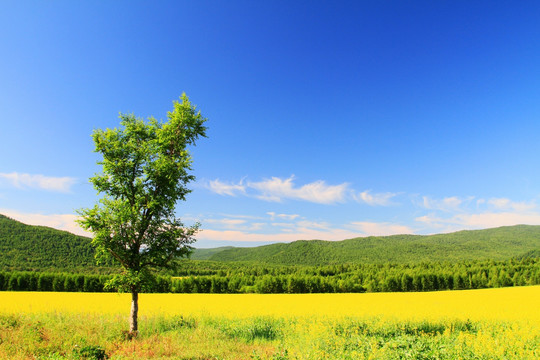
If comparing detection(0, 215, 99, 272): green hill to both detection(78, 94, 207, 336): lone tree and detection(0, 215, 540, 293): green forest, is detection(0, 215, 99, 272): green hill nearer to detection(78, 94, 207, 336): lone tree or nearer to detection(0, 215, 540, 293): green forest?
detection(0, 215, 540, 293): green forest

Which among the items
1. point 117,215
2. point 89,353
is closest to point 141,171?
point 117,215

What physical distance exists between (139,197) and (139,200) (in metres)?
0.22

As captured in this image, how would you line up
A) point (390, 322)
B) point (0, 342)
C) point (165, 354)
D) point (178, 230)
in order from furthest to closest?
1. point (390, 322)
2. point (178, 230)
3. point (0, 342)
4. point (165, 354)

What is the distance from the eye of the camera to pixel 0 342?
10.6 m

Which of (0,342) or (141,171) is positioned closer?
(0,342)

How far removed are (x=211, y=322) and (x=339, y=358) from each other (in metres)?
9.82

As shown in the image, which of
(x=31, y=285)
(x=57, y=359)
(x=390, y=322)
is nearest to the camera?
(x=57, y=359)

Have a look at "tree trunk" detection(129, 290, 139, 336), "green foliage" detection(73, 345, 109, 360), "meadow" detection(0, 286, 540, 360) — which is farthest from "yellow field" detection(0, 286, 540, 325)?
"green foliage" detection(73, 345, 109, 360)

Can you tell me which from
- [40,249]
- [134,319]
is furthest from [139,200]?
[40,249]

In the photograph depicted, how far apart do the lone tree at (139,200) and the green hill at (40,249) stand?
329 feet

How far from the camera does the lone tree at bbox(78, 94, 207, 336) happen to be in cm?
1174

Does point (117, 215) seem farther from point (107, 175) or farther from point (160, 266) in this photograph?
point (160, 266)

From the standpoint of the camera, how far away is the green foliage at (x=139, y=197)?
1175 cm

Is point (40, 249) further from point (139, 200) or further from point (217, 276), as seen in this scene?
point (139, 200)
